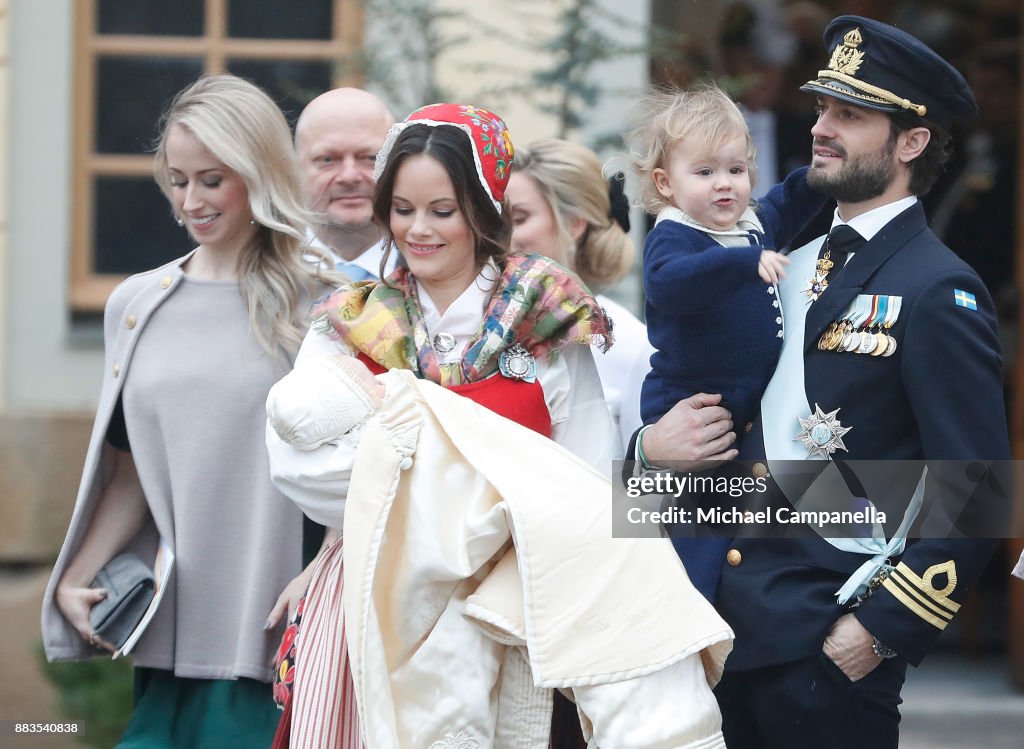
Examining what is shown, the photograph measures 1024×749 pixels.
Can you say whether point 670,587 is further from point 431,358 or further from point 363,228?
point 363,228

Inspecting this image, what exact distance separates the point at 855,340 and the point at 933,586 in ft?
1.48

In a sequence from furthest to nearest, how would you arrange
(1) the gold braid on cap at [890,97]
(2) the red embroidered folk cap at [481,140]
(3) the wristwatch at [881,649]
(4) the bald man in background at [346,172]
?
1. (4) the bald man in background at [346,172]
2. (2) the red embroidered folk cap at [481,140]
3. (1) the gold braid on cap at [890,97]
4. (3) the wristwatch at [881,649]

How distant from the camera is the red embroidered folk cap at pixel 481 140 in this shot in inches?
111

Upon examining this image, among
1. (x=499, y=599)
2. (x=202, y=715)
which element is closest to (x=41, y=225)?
(x=202, y=715)

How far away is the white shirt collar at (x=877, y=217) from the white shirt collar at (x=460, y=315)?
691 millimetres

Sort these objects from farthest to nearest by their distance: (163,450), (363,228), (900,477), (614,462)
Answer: (363,228)
(163,450)
(614,462)
(900,477)

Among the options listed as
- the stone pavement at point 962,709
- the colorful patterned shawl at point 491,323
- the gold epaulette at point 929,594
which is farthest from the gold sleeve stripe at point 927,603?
the stone pavement at point 962,709

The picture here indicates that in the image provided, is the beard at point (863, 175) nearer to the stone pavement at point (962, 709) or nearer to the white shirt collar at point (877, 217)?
the white shirt collar at point (877, 217)

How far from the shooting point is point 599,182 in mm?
3859

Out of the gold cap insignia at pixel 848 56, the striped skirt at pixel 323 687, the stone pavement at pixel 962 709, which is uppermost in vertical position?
the gold cap insignia at pixel 848 56

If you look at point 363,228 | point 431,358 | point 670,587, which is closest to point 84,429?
point 363,228

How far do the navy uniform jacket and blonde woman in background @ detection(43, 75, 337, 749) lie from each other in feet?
3.23

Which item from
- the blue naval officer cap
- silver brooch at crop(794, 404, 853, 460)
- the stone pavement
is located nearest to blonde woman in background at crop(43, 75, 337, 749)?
silver brooch at crop(794, 404, 853, 460)

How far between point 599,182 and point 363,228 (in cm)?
63
